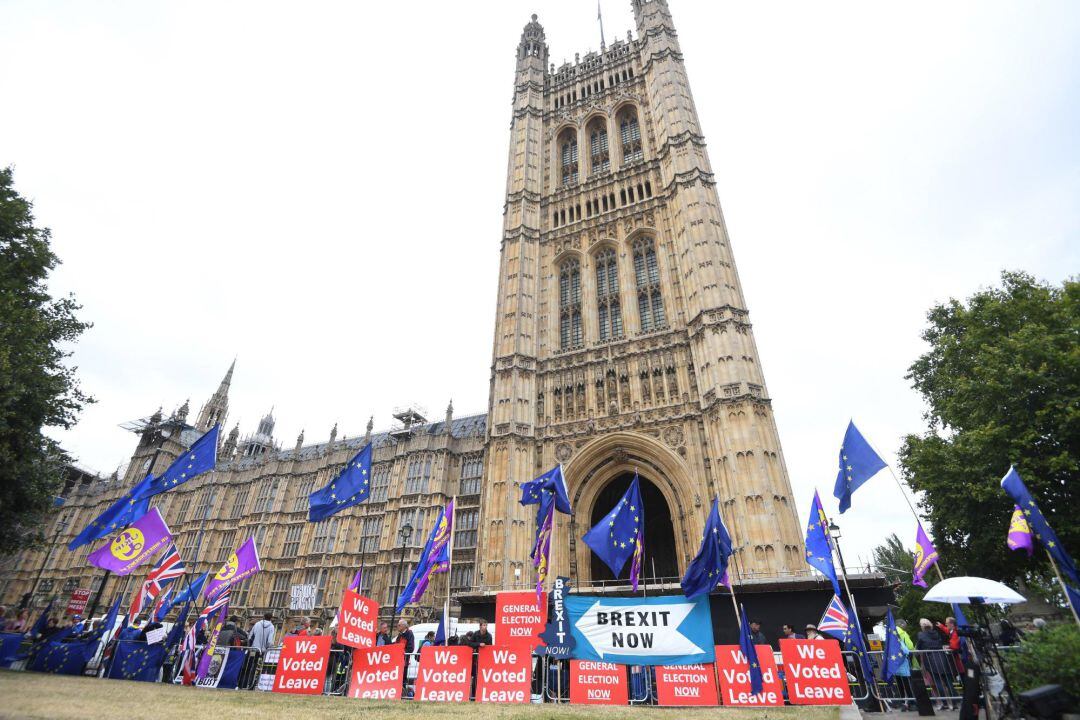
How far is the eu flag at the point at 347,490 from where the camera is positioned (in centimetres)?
1545

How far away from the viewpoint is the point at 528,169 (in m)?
36.6

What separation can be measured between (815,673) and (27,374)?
65.0ft

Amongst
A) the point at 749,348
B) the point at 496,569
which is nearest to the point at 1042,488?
the point at 749,348

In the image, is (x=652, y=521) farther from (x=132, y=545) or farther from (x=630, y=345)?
(x=132, y=545)

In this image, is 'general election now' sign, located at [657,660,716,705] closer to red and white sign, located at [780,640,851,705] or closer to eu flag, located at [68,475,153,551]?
red and white sign, located at [780,640,851,705]

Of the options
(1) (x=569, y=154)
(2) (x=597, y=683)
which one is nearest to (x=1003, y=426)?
(2) (x=597, y=683)

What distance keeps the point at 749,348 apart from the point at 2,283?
26069mm

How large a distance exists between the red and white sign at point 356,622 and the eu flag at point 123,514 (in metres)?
9.42

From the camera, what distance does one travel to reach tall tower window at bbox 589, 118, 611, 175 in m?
36.2

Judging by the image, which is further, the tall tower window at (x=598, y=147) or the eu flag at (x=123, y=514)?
the tall tower window at (x=598, y=147)

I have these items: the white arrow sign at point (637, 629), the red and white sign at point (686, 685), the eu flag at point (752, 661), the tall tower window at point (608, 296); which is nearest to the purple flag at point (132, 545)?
the white arrow sign at point (637, 629)

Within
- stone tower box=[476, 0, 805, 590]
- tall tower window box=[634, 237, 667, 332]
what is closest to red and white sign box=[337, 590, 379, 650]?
stone tower box=[476, 0, 805, 590]

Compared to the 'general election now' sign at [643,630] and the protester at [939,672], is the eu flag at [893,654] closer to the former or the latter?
the protester at [939,672]

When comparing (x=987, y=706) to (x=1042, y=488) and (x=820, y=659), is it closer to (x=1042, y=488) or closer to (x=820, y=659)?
(x=820, y=659)
